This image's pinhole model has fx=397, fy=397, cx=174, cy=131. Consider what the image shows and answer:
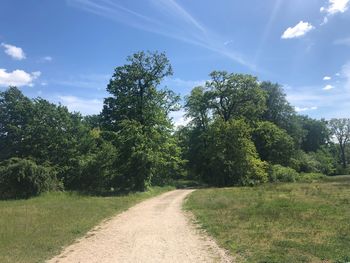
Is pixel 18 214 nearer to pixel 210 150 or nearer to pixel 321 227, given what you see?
pixel 321 227

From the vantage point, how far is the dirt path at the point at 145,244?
10.9 m

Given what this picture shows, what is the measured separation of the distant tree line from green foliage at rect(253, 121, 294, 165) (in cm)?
17

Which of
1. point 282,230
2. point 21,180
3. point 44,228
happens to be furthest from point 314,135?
point 44,228

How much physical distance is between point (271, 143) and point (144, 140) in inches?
1384

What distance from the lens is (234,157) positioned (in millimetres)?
54156

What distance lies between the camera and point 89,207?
23875 mm

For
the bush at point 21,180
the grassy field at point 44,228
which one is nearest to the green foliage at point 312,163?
the bush at point 21,180

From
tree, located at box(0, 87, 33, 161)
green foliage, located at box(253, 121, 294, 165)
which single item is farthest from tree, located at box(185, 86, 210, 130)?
tree, located at box(0, 87, 33, 161)

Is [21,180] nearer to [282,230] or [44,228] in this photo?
[44,228]

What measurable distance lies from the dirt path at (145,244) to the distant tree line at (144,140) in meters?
20.3

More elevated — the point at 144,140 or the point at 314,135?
the point at 314,135

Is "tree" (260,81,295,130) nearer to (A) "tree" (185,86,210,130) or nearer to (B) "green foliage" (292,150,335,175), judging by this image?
(B) "green foliage" (292,150,335,175)

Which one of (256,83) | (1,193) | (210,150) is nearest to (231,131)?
(210,150)

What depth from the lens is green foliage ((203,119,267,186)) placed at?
176 ft
